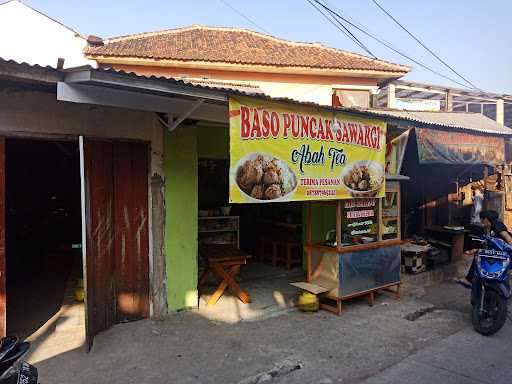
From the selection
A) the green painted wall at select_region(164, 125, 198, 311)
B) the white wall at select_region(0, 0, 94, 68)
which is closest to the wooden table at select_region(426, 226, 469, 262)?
the green painted wall at select_region(164, 125, 198, 311)

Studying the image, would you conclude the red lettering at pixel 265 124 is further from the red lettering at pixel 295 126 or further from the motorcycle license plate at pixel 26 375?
the motorcycle license plate at pixel 26 375

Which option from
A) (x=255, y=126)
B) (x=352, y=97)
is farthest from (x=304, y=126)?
(x=352, y=97)

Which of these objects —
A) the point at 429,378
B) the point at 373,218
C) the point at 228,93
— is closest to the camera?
the point at 429,378

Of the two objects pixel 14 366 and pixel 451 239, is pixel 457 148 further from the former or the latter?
pixel 14 366

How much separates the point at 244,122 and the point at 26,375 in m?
3.11

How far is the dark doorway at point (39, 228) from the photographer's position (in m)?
6.51

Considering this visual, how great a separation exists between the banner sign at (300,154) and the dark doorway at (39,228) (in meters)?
3.55

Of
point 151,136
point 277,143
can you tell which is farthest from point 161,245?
point 277,143

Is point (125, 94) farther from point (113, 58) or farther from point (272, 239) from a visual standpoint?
point (113, 58)

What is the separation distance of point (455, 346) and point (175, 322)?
3589 millimetres

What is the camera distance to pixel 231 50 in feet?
43.5

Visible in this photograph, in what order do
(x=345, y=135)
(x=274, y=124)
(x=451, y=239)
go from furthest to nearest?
(x=451, y=239), (x=345, y=135), (x=274, y=124)

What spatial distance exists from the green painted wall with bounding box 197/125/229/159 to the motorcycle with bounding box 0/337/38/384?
5324mm

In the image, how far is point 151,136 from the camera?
225 inches
